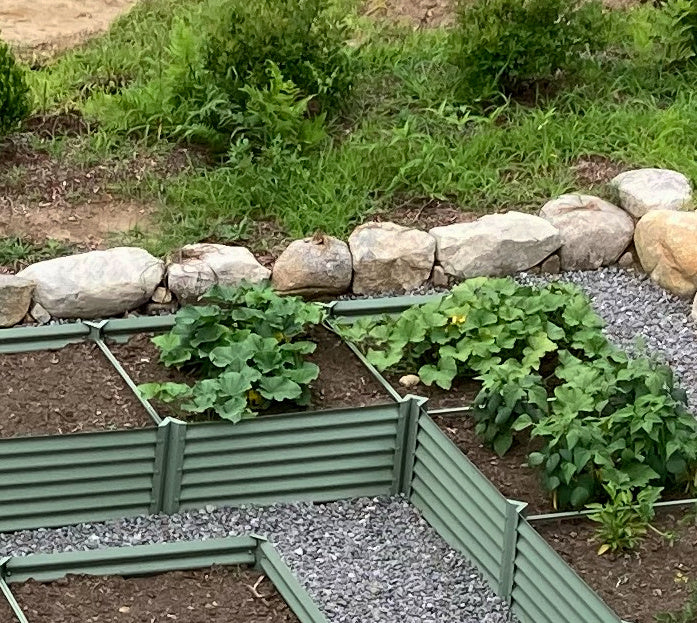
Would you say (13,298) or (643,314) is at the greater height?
(13,298)

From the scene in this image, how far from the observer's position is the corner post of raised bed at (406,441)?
554 centimetres

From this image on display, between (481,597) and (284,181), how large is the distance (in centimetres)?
272

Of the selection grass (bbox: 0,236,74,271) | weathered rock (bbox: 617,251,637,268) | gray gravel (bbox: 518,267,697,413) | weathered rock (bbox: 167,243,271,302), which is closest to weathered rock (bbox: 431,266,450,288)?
gray gravel (bbox: 518,267,697,413)

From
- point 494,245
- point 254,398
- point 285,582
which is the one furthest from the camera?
point 494,245

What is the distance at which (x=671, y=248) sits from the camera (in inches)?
267

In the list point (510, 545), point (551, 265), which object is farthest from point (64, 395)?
point (551, 265)

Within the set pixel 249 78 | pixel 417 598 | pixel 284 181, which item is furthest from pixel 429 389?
pixel 249 78

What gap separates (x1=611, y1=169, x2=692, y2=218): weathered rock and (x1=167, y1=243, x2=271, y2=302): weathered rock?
69.1 inches

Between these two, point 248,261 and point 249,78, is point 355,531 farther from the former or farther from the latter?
point 249,78

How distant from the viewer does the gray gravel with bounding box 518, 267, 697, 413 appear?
6.35 meters

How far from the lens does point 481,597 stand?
5.08 metres

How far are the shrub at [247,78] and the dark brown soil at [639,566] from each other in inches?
116

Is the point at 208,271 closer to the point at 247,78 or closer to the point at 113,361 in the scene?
the point at 113,361

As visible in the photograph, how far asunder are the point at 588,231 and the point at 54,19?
4.52 meters
